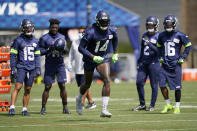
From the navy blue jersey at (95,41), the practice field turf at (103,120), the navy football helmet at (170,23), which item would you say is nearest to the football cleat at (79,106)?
the practice field turf at (103,120)

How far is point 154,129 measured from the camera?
11180 millimetres

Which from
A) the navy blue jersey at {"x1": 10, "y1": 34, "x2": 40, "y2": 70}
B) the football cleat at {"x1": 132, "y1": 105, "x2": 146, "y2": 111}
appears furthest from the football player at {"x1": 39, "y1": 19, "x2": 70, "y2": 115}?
the football cleat at {"x1": 132, "y1": 105, "x2": 146, "y2": 111}

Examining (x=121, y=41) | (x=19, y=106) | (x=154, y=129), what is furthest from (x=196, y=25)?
(x=154, y=129)

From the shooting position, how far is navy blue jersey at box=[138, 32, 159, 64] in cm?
1612

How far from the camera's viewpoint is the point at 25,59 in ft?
48.6

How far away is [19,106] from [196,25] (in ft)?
175

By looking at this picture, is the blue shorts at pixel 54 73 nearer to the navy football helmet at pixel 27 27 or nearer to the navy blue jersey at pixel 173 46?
the navy football helmet at pixel 27 27

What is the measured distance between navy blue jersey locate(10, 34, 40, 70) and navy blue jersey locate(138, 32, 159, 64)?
2.85 m

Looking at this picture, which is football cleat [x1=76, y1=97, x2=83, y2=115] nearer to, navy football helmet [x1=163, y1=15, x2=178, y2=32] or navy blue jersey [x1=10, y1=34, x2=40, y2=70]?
navy blue jersey [x1=10, y1=34, x2=40, y2=70]

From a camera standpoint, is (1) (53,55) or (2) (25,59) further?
(1) (53,55)

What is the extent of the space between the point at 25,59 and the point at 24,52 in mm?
161

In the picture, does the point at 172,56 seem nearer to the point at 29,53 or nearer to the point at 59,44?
the point at 59,44

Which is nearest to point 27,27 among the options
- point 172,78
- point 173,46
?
point 173,46

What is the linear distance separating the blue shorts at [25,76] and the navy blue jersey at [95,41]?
1917 mm
